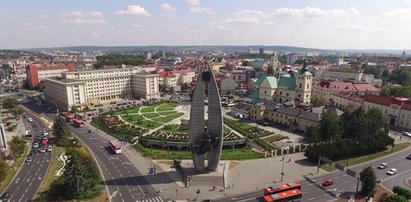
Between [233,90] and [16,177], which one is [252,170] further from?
[233,90]

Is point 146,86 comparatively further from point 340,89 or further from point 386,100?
point 386,100

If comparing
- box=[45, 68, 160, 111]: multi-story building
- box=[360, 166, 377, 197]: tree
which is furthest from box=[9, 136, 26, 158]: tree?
box=[360, 166, 377, 197]: tree

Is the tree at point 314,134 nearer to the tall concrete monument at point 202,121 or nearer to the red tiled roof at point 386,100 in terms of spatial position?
the tall concrete monument at point 202,121

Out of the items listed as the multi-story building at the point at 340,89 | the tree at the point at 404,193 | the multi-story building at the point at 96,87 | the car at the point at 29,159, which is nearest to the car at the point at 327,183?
the tree at the point at 404,193

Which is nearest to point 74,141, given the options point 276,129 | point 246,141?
point 246,141

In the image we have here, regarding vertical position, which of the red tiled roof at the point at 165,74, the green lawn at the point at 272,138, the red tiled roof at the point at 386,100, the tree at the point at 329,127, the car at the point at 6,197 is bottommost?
the car at the point at 6,197

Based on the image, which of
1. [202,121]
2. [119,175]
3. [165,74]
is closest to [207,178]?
[202,121]
